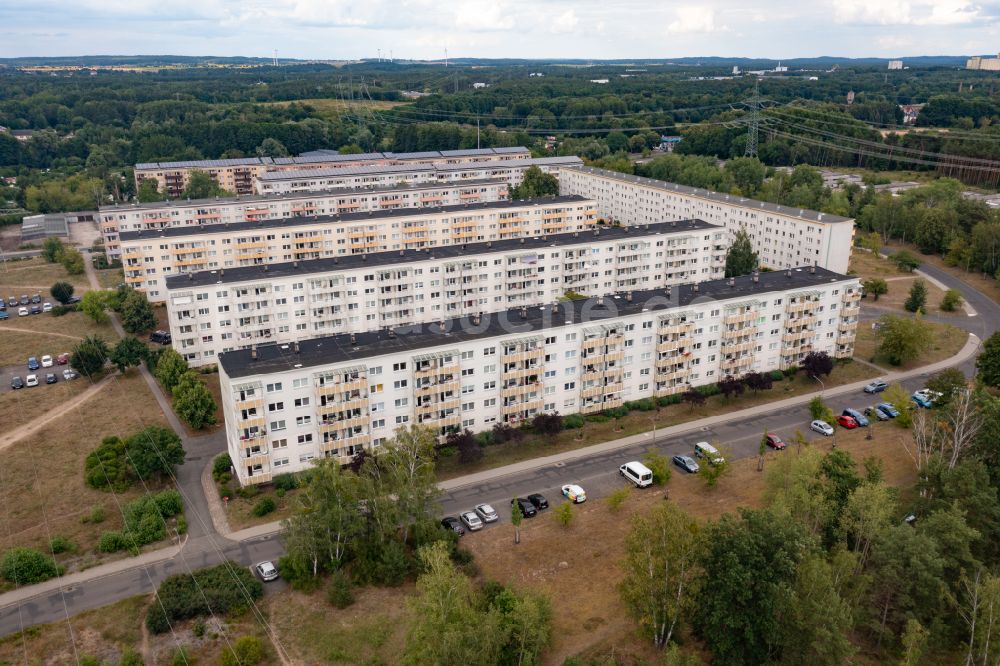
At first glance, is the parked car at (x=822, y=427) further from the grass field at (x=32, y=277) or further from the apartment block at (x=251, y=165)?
the apartment block at (x=251, y=165)

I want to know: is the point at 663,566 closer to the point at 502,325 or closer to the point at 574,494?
the point at 574,494

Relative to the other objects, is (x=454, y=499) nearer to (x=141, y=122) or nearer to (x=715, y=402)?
(x=715, y=402)

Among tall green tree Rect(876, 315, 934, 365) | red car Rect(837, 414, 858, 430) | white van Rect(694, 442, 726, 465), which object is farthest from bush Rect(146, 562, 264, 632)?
tall green tree Rect(876, 315, 934, 365)

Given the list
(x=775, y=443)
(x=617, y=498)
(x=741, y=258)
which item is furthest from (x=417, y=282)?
(x=775, y=443)

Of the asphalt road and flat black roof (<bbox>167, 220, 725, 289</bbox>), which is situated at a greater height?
flat black roof (<bbox>167, 220, 725, 289</bbox>)

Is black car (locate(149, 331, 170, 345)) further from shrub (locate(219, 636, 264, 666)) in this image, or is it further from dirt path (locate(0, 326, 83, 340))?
shrub (locate(219, 636, 264, 666))

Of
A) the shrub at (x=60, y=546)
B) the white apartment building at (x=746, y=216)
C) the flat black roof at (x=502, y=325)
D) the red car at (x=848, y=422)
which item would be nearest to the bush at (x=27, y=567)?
the shrub at (x=60, y=546)

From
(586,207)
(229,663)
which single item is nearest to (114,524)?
(229,663)
